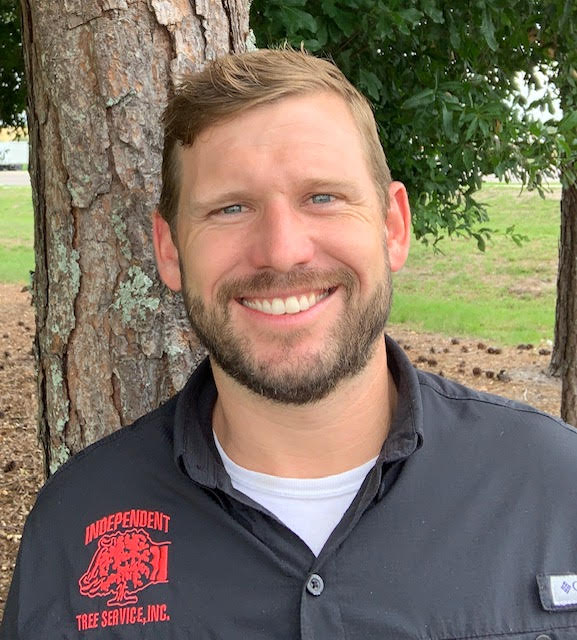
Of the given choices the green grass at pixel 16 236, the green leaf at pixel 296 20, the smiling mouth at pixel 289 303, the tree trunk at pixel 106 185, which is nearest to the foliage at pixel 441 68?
the green leaf at pixel 296 20

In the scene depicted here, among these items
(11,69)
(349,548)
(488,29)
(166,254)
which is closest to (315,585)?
(349,548)

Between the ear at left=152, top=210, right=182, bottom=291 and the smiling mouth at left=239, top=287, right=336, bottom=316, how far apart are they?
1.13 feet

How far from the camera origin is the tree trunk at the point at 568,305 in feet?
21.2

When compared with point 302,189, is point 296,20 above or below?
above

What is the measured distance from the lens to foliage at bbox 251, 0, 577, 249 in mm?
3568

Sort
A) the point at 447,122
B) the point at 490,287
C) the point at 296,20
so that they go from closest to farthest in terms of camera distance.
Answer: the point at 296,20, the point at 447,122, the point at 490,287

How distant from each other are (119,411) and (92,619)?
2.45ft

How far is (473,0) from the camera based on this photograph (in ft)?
12.0

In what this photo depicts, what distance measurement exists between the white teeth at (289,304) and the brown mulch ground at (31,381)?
3.35 metres

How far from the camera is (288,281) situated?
1911 mm

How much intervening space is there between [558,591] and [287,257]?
2.88ft

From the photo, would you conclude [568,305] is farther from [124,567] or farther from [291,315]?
[124,567]

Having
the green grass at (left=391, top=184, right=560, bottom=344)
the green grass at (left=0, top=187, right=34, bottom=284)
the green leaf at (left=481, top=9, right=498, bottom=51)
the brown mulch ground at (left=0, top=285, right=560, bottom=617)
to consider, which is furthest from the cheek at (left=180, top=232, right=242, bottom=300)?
the green grass at (left=0, top=187, right=34, bottom=284)

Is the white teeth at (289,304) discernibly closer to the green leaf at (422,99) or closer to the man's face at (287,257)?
the man's face at (287,257)
